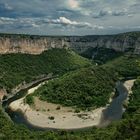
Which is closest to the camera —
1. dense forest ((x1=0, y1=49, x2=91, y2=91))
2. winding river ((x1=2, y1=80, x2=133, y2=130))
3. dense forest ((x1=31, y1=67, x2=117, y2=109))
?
winding river ((x1=2, y1=80, x2=133, y2=130))

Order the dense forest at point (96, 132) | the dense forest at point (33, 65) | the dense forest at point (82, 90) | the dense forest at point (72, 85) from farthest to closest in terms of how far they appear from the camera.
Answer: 1. the dense forest at point (33, 65)
2. the dense forest at point (82, 90)
3. the dense forest at point (72, 85)
4. the dense forest at point (96, 132)

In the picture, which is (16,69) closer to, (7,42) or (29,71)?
(29,71)

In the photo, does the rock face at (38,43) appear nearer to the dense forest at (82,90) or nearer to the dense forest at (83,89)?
the dense forest at (83,89)

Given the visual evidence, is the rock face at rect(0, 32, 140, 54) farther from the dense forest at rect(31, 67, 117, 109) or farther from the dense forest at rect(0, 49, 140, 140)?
the dense forest at rect(31, 67, 117, 109)

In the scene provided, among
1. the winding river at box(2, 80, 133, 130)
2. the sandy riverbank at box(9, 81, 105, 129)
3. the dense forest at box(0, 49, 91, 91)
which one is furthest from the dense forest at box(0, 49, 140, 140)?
the sandy riverbank at box(9, 81, 105, 129)

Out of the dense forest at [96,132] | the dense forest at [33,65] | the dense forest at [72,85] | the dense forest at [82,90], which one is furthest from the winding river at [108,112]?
the dense forest at [33,65]

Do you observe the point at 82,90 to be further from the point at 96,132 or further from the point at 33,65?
the point at 33,65

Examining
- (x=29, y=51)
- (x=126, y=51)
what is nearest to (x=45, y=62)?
(x=29, y=51)

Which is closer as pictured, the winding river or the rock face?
the winding river
